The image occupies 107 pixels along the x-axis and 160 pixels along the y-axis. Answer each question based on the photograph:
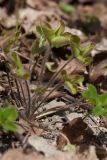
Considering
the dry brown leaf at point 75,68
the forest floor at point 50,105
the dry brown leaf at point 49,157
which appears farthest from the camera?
the dry brown leaf at point 75,68

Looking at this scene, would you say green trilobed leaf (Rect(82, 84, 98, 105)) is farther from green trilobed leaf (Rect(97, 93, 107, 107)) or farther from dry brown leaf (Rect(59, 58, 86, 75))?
dry brown leaf (Rect(59, 58, 86, 75))

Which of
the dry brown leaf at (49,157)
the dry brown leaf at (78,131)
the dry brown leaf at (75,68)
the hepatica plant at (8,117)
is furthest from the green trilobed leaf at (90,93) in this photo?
the dry brown leaf at (75,68)

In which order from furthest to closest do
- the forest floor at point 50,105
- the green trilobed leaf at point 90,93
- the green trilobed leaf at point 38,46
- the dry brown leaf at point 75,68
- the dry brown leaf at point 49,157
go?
the dry brown leaf at point 75,68
the green trilobed leaf at point 38,46
the green trilobed leaf at point 90,93
the forest floor at point 50,105
the dry brown leaf at point 49,157

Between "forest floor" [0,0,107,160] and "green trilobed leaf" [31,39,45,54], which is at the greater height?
"green trilobed leaf" [31,39,45,54]

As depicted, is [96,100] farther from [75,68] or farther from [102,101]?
[75,68]

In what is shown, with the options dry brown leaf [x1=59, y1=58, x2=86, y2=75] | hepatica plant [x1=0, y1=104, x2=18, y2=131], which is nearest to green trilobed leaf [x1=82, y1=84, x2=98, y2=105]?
hepatica plant [x1=0, y1=104, x2=18, y2=131]

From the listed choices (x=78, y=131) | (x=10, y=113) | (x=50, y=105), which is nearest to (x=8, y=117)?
(x=10, y=113)

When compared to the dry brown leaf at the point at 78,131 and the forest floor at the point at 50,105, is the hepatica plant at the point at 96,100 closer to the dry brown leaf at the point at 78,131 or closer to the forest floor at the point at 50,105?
the forest floor at the point at 50,105

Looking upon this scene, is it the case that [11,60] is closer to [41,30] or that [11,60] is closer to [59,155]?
[41,30]
